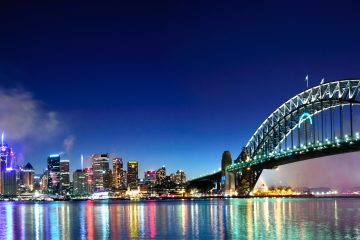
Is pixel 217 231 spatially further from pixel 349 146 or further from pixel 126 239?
pixel 349 146

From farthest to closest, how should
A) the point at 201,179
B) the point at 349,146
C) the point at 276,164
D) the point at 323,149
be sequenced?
1. the point at 201,179
2. the point at 276,164
3. the point at 323,149
4. the point at 349,146

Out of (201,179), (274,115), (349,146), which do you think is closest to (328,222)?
(349,146)

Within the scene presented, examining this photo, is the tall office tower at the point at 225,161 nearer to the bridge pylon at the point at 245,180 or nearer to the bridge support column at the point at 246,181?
the bridge pylon at the point at 245,180

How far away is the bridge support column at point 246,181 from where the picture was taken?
151300 mm

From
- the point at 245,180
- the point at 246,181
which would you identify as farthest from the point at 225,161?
the point at 246,181

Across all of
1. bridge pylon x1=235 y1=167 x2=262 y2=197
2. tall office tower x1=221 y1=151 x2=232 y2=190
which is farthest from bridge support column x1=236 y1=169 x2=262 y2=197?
tall office tower x1=221 y1=151 x2=232 y2=190

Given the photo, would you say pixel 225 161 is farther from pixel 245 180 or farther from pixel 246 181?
pixel 246 181

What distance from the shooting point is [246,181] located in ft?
513

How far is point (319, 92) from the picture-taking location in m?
114

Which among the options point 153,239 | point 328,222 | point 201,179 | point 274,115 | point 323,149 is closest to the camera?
point 153,239

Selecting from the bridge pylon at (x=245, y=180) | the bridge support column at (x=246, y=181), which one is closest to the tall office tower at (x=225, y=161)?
the bridge pylon at (x=245, y=180)

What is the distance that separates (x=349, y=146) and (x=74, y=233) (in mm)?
56354

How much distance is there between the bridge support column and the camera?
15130 centimetres

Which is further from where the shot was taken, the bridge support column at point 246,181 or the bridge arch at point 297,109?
the bridge support column at point 246,181
